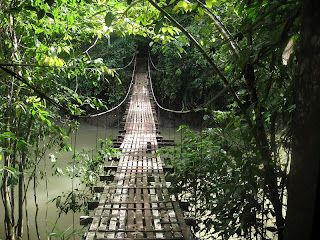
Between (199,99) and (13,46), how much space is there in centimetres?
632

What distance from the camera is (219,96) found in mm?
1158

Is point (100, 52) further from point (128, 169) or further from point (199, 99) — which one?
point (128, 169)

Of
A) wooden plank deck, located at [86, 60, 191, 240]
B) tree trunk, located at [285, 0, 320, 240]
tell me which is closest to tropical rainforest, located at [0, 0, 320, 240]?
tree trunk, located at [285, 0, 320, 240]

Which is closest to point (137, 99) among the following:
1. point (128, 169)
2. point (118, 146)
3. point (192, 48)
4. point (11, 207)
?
point (192, 48)

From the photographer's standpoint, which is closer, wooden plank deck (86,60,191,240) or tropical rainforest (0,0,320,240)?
tropical rainforest (0,0,320,240)

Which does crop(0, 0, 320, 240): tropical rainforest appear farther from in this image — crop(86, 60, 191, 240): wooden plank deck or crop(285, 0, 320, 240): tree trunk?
crop(86, 60, 191, 240): wooden plank deck

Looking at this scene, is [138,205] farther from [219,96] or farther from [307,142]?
[307,142]

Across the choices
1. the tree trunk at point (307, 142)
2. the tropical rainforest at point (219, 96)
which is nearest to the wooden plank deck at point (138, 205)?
the tropical rainforest at point (219, 96)

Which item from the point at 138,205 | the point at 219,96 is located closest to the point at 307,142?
the point at 219,96

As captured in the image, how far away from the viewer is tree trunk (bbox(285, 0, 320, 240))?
475 mm

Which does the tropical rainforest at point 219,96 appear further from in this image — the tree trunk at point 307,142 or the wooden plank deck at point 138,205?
the wooden plank deck at point 138,205

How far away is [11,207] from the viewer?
Result: 2451 mm

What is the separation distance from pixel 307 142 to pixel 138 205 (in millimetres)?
1723

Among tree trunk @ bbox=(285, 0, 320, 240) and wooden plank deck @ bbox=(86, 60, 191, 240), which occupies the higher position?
tree trunk @ bbox=(285, 0, 320, 240)
